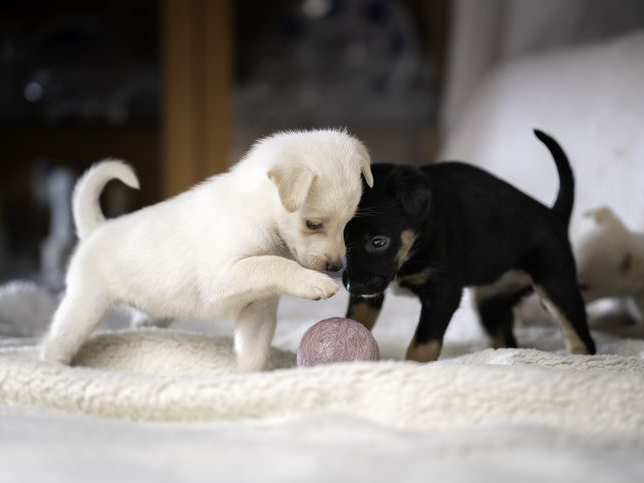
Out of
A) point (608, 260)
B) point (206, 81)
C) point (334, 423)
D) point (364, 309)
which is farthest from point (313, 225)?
point (206, 81)

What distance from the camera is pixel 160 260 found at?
1.38 meters

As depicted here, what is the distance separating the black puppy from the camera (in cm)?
140

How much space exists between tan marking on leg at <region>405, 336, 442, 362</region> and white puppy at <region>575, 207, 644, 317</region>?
648mm

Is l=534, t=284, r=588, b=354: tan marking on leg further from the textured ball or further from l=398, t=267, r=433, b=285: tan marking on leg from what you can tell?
the textured ball

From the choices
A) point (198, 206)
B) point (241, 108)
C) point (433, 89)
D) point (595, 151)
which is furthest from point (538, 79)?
point (198, 206)

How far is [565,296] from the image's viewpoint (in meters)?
1.60

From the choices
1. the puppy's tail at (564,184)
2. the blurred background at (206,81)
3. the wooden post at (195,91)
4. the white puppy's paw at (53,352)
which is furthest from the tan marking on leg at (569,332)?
the wooden post at (195,91)

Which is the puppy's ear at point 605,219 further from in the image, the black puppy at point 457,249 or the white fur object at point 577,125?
the black puppy at point 457,249

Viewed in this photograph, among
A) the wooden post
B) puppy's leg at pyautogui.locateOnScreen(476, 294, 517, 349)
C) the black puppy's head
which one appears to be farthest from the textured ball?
the wooden post

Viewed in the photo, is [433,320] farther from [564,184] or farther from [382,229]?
[564,184]

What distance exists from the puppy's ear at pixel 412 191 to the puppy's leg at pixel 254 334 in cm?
30

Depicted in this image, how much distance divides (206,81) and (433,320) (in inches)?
82.2

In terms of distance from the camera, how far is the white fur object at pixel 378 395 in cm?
100

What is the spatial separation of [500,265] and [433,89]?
202cm
